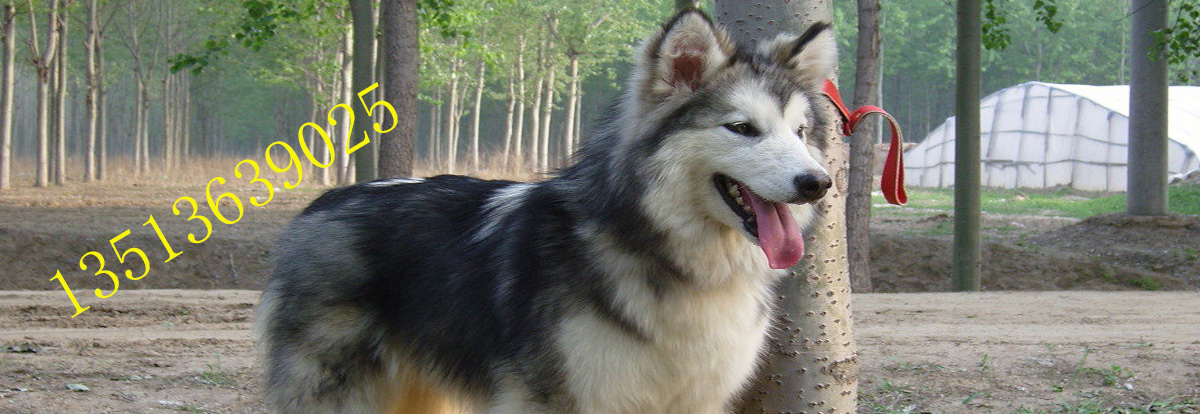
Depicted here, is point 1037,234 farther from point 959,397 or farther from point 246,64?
point 246,64

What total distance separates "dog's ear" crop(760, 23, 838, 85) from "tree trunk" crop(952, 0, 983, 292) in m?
7.87

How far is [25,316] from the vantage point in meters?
9.34

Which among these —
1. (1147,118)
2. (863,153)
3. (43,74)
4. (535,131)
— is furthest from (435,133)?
(863,153)

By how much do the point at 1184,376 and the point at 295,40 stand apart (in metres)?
31.7

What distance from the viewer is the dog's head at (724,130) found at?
11.1ft

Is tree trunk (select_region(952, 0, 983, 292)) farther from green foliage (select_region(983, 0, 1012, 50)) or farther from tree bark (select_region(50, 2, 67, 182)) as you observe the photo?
tree bark (select_region(50, 2, 67, 182))

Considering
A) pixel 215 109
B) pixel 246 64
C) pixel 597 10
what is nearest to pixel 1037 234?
pixel 597 10

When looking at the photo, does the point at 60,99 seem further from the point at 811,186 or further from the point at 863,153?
the point at 811,186

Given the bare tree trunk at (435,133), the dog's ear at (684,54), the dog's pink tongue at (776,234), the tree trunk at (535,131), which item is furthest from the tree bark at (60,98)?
the dog's pink tongue at (776,234)

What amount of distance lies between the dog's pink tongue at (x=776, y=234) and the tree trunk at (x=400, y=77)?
918 cm

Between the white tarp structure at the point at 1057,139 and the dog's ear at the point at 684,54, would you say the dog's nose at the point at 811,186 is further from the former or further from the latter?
the white tarp structure at the point at 1057,139

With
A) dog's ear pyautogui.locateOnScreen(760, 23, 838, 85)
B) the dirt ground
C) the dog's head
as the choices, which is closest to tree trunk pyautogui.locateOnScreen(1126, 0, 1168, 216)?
the dirt ground

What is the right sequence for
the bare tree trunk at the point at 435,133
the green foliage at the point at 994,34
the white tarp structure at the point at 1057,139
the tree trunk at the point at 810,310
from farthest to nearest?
the bare tree trunk at the point at 435,133
the white tarp structure at the point at 1057,139
the green foliage at the point at 994,34
the tree trunk at the point at 810,310

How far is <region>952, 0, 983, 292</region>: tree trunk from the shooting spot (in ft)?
37.3
